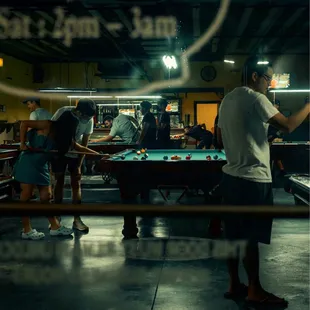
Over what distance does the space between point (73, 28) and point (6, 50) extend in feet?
19.5

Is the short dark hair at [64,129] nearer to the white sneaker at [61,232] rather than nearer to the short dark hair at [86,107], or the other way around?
the short dark hair at [86,107]

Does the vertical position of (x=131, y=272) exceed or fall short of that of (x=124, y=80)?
it falls short

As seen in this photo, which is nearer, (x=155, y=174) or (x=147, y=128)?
(x=155, y=174)

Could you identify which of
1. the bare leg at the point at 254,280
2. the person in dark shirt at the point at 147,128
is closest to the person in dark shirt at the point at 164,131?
the person in dark shirt at the point at 147,128

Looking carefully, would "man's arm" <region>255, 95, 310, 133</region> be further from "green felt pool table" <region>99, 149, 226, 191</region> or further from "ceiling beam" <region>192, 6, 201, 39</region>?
"ceiling beam" <region>192, 6, 201, 39</region>

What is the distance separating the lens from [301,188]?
4.02m

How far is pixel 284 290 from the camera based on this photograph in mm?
3098

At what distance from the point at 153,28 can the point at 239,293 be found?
215 inches

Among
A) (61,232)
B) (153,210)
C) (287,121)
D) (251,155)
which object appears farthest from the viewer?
(61,232)

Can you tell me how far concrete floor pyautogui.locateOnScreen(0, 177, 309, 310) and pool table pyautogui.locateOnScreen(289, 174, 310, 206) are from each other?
1.50ft

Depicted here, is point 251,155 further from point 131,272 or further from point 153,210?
point 153,210

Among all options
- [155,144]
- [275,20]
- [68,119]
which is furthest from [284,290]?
[275,20]

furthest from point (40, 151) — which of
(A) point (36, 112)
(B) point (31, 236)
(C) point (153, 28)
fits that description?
(C) point (153, 28)

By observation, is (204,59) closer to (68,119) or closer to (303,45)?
(303,45)
